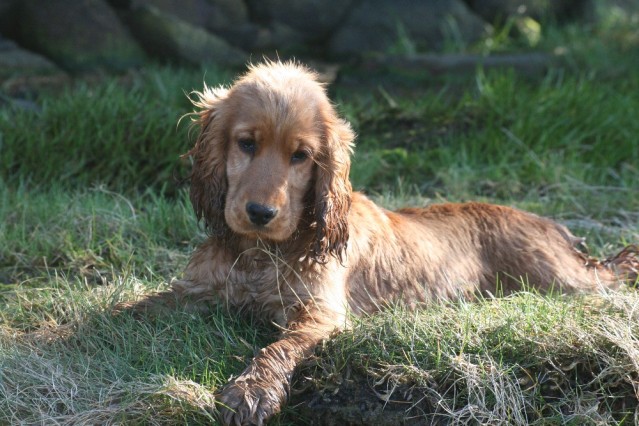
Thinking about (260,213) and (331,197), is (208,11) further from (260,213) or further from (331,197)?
(260,213)

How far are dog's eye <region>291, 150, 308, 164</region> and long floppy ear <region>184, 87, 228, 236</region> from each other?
0.38 meters

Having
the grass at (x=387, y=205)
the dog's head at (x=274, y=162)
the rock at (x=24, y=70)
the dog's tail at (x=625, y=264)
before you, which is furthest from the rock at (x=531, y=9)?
the dog's head at (x=274, y=162)

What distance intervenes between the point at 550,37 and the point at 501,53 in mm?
686

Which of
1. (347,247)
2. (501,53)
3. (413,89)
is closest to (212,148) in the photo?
(347,247)

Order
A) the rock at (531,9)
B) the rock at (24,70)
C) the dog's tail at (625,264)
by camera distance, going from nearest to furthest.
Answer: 1. the dog's tail at (625,264)
2. the rock at (24,70)
3. the rock at (531,9)

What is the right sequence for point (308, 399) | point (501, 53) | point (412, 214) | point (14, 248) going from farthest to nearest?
point (501, 53) → point (14, 248) → point (412, 214) → point (308, 399)

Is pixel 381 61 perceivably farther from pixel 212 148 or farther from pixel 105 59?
pixel 212 148

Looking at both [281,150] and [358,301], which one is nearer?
[281,150]

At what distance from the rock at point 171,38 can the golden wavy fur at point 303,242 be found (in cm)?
464

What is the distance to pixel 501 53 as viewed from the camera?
1030 centimetres

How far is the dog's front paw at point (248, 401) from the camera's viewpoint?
13.5 feet

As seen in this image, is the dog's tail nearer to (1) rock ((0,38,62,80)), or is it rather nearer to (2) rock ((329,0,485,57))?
(2) rock ((329,0,485,57))

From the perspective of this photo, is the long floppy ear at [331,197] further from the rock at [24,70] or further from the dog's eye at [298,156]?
the rock at [24,70]

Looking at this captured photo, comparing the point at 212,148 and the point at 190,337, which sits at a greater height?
the point at 212,148
